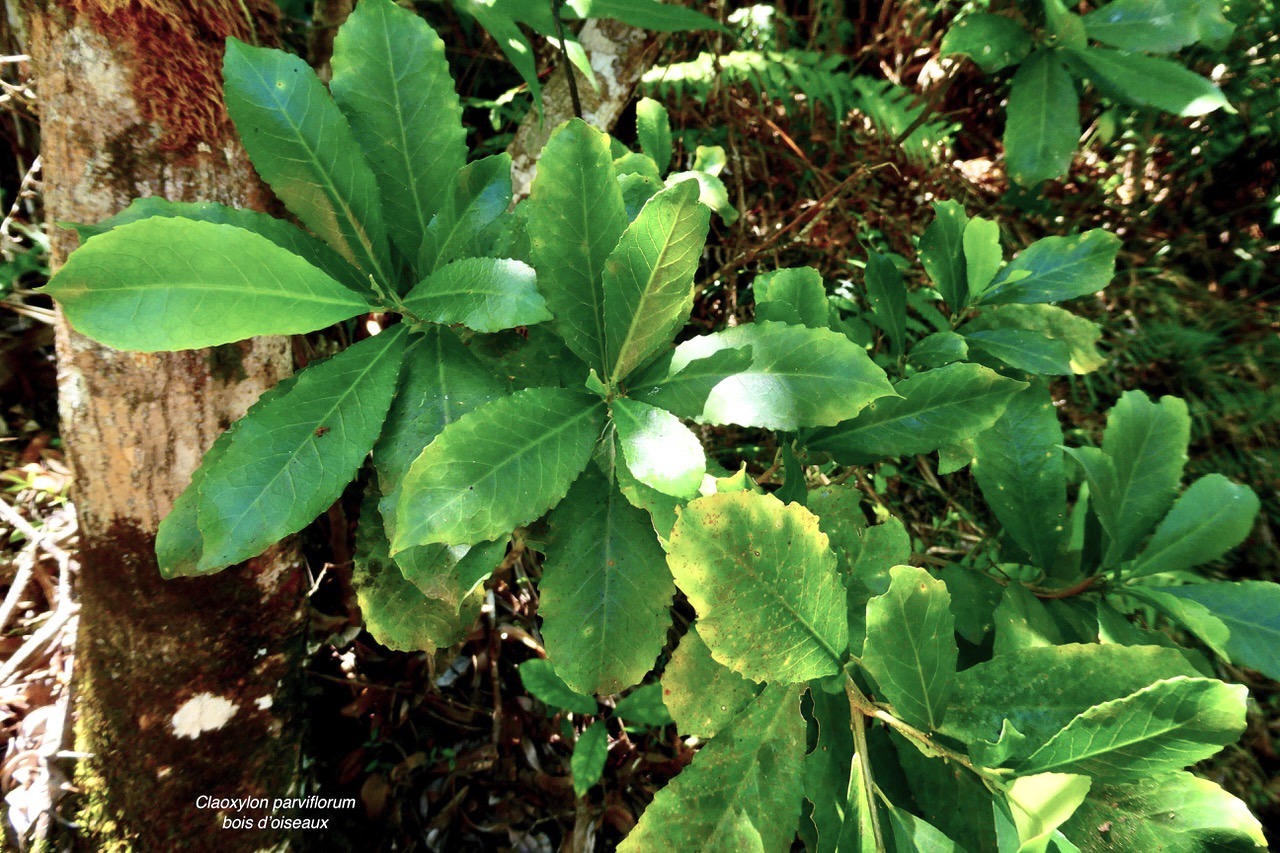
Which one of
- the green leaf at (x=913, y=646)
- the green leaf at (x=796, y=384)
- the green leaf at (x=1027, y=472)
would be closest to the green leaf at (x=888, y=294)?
the green leaf at (x=1027, y=472)

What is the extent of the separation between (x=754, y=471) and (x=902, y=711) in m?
1.25

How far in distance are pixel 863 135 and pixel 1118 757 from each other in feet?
7.57

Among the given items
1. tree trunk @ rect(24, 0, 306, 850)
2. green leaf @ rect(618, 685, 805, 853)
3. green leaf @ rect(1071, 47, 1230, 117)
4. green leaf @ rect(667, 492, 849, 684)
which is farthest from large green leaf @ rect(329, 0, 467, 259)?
green leaf @ rect(1071, 47, 1230, 117)

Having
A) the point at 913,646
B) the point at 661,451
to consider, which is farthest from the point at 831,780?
the point at 661,451

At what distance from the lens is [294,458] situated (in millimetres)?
866

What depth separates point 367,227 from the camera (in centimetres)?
97

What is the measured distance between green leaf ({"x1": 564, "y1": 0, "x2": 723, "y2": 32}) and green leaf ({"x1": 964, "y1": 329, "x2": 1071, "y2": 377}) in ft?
2.97

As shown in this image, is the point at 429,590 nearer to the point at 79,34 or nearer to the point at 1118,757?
the point at 1118,757

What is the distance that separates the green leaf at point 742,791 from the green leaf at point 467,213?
0.84 meters

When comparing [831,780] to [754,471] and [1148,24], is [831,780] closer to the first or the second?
[754,471]

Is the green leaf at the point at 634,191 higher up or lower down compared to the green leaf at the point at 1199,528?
higher up

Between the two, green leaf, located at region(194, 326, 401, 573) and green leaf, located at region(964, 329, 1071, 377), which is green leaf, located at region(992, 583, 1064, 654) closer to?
green leaf, located at region(964, 329, 1071, 377)

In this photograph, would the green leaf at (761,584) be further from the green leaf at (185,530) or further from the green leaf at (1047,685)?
the green leaf at (185,530)

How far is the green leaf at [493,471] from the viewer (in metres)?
0.75
